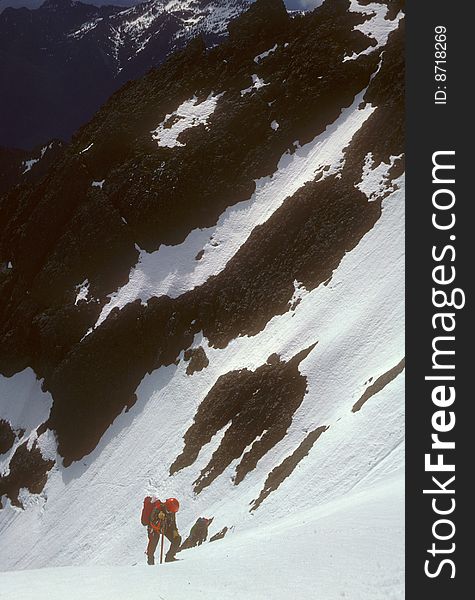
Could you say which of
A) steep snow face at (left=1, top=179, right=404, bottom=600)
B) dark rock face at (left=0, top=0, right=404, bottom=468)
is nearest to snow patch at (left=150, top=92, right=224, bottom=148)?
dark rock face at (left=0, top=0, right=404, bottom=468)

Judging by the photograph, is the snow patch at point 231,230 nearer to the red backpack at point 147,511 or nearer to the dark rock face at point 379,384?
the dark rock face at point 379,384

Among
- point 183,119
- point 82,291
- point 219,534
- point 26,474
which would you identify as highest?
point 183,119

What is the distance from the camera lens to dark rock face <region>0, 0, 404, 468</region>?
194ft

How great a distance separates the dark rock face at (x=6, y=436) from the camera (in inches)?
2662

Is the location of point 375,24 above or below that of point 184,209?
above

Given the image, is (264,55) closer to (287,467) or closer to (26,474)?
(287,467)

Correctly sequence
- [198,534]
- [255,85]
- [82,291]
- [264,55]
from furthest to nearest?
[264,55], [255,85], [82,291], [198,534]

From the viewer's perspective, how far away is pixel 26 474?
63.6 metres

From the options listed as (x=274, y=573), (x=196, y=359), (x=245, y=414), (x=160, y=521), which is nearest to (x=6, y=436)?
(x=196, y=359)

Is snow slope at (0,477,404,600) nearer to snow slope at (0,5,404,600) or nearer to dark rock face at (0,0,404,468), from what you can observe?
snow slope at (0,5,404,600)

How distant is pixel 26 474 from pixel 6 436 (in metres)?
7.37

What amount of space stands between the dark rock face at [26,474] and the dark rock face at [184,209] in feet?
10.8

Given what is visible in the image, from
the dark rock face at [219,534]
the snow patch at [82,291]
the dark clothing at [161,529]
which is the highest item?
the snow patch at [82,291]

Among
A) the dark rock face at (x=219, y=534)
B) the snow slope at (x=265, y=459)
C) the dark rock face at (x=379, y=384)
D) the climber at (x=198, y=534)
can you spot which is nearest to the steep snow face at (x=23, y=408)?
the snow slope at (x=265, y=459)
